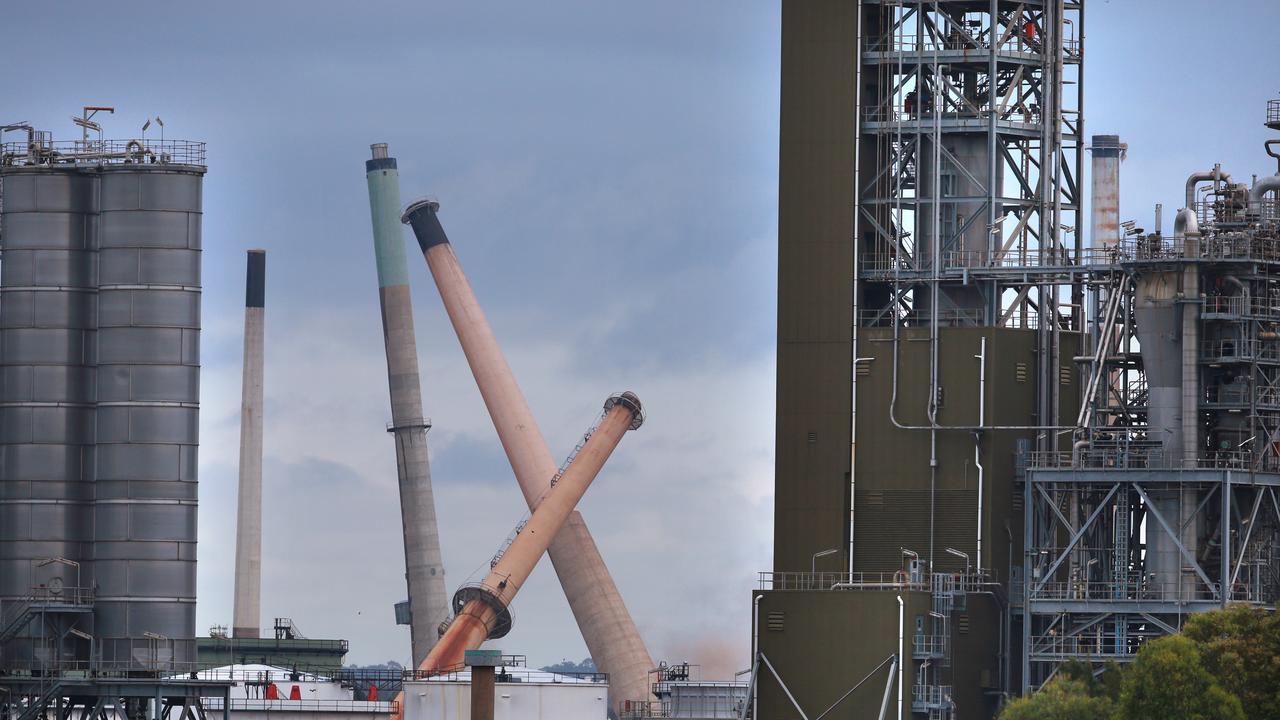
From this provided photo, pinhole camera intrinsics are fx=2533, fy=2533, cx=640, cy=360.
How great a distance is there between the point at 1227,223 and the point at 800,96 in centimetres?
1739

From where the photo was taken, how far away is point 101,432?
104 metres

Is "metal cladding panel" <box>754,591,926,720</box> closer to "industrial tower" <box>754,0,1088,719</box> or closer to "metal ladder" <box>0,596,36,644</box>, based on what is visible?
"industrial tower" <box>754,0,1088,719</box>

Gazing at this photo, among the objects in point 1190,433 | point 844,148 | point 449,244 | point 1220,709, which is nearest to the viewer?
point 1220,709

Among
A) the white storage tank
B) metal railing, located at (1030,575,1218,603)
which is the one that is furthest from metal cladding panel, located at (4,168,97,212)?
metal railing, located at (1030,575,1218,603)

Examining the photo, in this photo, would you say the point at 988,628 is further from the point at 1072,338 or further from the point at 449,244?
the point at 449,244

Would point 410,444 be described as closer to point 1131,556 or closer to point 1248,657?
point 1131,556

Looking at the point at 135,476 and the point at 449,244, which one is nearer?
the point at 135,476

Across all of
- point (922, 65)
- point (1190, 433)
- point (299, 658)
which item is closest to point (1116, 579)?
point (1190, 433)

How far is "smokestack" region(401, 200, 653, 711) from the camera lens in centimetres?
13812

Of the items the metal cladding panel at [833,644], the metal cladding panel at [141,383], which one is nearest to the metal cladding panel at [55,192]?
the metal cladding panel at [141,383]

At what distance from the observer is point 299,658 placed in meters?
154

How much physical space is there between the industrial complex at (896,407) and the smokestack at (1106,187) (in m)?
0.16

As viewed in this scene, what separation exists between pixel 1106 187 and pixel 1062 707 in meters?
35.9

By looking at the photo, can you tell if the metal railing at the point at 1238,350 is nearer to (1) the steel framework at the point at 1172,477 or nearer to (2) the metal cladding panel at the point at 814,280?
(1) the steel framework at the point at 1172,477
